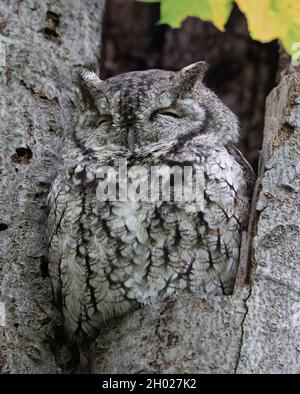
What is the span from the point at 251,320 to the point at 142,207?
593 mm

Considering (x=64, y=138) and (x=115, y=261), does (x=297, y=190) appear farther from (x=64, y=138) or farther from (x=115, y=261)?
(x=64, y=138)

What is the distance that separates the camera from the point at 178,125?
2693 millimetres

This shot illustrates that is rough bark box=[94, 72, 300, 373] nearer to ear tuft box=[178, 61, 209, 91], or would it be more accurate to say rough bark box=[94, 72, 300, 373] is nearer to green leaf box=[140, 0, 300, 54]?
ear tuft box=[178, 61, 209, 91]

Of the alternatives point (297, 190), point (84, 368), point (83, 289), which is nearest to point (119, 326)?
point (83, 289)

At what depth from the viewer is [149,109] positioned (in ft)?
8.64

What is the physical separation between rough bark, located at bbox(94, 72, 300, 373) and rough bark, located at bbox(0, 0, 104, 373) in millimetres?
277

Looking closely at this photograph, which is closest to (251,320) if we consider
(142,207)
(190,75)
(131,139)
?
(142,207)

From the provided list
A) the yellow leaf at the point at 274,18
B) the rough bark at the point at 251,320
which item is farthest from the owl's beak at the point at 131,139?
the yellow leaf at the point at 274,18

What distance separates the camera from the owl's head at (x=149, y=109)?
8.64ft

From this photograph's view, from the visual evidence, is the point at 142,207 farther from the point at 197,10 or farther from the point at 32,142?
the point at 197,10

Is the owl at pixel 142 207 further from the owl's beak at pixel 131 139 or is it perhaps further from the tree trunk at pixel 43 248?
the tree trunk at pixel 43 248

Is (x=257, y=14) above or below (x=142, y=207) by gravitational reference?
above
